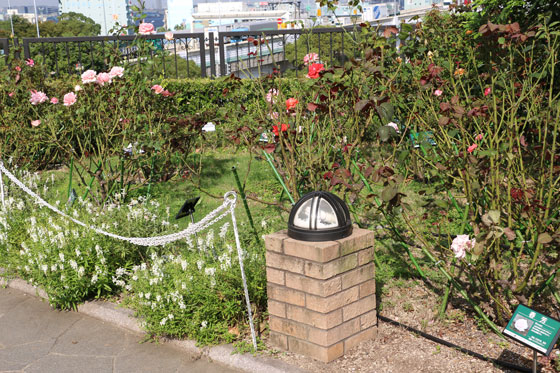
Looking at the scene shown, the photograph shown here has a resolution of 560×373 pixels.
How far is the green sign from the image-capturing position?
2.87 meters

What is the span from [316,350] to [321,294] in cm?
36

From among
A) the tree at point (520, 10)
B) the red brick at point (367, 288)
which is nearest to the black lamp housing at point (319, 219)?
the red brick at point (367, 288)

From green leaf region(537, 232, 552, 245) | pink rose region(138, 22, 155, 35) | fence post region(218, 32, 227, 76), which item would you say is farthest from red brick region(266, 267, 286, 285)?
fence post region(218, 32, 227, 76)

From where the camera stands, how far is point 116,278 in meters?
4.61

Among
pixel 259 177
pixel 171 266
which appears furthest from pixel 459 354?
pixel 259 177

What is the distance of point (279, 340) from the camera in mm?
Result: 3688

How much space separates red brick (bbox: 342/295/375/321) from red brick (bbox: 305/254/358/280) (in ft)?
0.77

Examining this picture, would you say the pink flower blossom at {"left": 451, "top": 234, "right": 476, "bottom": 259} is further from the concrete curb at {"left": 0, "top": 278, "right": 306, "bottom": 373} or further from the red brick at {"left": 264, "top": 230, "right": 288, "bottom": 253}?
the concrete curb at {"left": 0, "top": 278, "right": 306, "bottom": 373}

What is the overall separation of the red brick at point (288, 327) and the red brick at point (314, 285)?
0.23 metres

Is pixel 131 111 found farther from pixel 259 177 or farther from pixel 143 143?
pixel 259 177

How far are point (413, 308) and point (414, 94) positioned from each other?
2814 millimetres

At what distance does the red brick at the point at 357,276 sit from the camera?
3.49m

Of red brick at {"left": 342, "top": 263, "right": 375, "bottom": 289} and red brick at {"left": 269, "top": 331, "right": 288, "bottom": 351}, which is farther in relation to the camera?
red brick at {"left": 269, "top": 331, "right": 288, "bottom": 351}

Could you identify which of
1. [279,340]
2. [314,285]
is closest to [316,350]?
[279,340]
